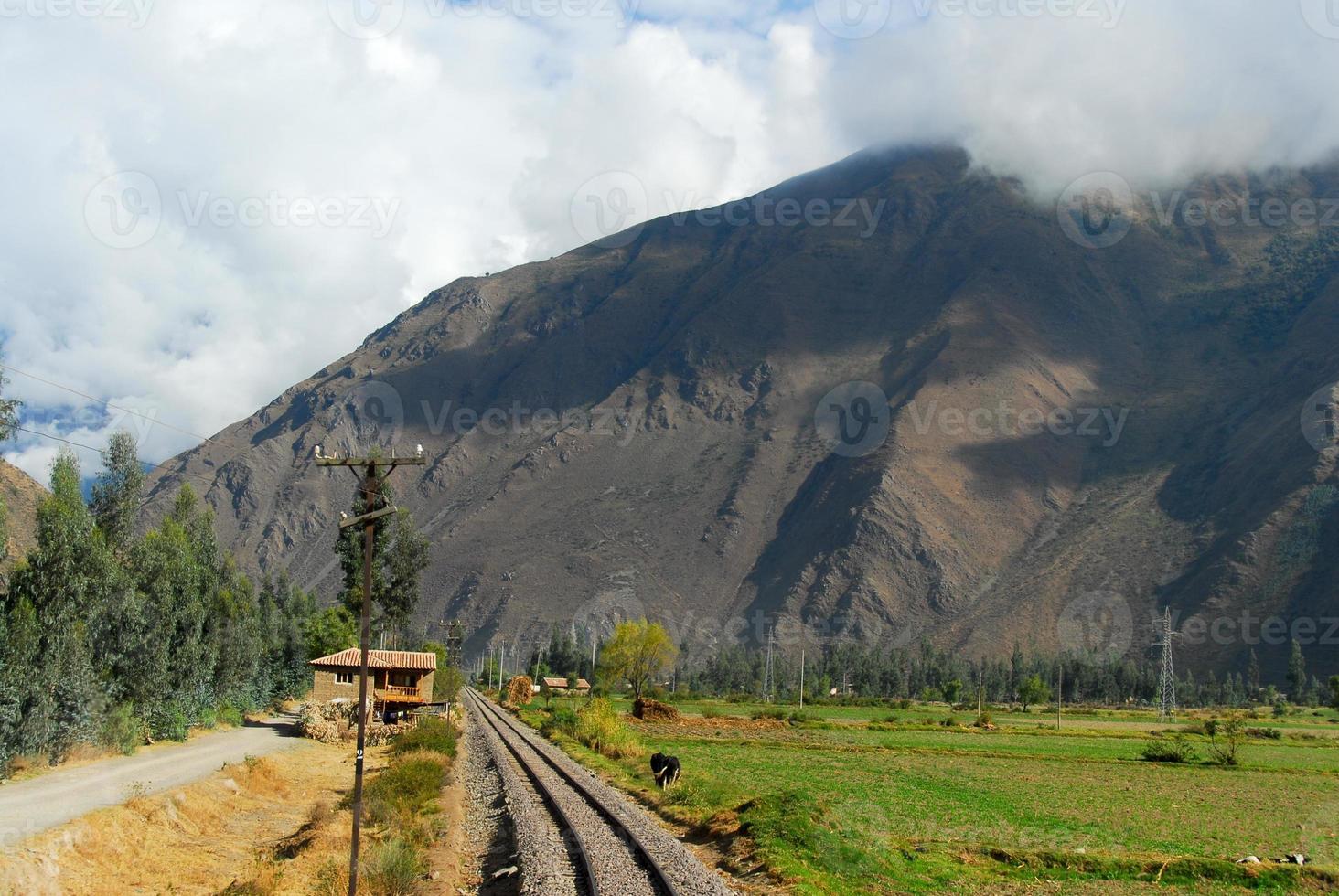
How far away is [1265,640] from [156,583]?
140 m

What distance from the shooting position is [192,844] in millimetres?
25391

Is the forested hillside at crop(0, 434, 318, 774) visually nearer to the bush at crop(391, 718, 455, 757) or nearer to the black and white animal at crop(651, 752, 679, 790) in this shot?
the bush at crop(391, 718, 455, 757)

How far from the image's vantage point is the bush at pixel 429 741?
4106 cm

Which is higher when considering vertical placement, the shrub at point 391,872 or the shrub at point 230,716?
the shrub at point 391,872

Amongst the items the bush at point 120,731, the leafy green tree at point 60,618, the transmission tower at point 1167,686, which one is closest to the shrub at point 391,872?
the leafy green tree at point 60,618

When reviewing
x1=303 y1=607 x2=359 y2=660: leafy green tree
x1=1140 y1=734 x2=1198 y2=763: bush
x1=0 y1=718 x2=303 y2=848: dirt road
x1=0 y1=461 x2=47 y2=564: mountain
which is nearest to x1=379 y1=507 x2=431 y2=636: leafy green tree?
x1=303 y1=607 x2=359 y2=660: leafy green tree

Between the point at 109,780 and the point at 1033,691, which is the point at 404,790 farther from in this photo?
the point at 1033,691

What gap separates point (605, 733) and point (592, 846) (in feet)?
88.8

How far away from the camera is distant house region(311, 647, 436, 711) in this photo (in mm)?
53469

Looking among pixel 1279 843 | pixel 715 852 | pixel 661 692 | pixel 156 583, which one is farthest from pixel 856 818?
pixel 661 692

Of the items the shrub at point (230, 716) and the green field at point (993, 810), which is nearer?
the green field at point (993, 810)

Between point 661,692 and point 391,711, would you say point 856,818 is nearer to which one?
point 391,711

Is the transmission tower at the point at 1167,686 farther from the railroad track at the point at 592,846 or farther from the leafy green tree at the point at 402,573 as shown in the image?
the railroad track at the point at 592,846

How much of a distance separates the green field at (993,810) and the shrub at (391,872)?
20.3 ft
